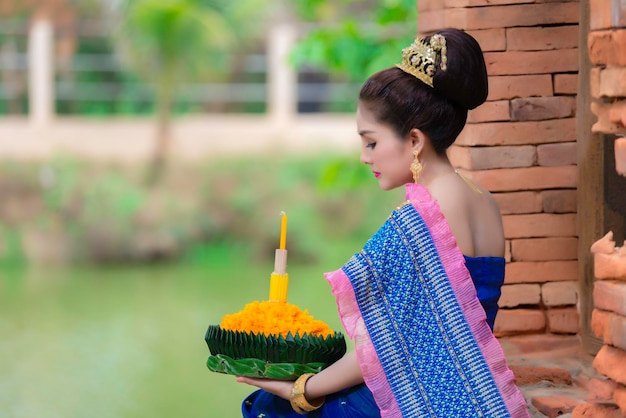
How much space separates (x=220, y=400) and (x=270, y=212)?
8.03 metres

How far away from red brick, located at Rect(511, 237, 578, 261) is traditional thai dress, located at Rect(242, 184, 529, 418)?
3.08 feet

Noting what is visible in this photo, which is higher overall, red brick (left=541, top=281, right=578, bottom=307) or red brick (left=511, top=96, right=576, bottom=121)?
red brick (left=511, top=96, right=576, bottom=121)

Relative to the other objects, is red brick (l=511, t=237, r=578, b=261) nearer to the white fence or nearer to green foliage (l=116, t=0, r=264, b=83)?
green foliage (l=116, t=0, r=264, b=83)

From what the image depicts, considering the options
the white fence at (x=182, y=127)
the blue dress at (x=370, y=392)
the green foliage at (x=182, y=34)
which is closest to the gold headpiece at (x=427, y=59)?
the blue dress at (x=370, y=392)

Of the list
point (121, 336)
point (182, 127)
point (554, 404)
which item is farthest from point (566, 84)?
point (182, 127)

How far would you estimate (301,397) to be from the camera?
Answer: 208 centimetres

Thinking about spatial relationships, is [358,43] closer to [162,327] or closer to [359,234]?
[162,327]

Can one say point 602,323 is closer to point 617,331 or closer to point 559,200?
point 617,331

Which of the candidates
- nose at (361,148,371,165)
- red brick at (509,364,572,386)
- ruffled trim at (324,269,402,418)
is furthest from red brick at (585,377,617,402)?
red brick at (509,364,572,386)

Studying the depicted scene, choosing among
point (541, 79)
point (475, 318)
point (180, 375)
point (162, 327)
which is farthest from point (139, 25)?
point (475, 318)

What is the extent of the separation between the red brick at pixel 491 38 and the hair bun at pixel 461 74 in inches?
33.4

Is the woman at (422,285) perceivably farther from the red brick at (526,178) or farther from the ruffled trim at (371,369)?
the red brick at (526,178)

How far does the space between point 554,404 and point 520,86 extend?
34.0 inches

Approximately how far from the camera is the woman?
6.66 feet
